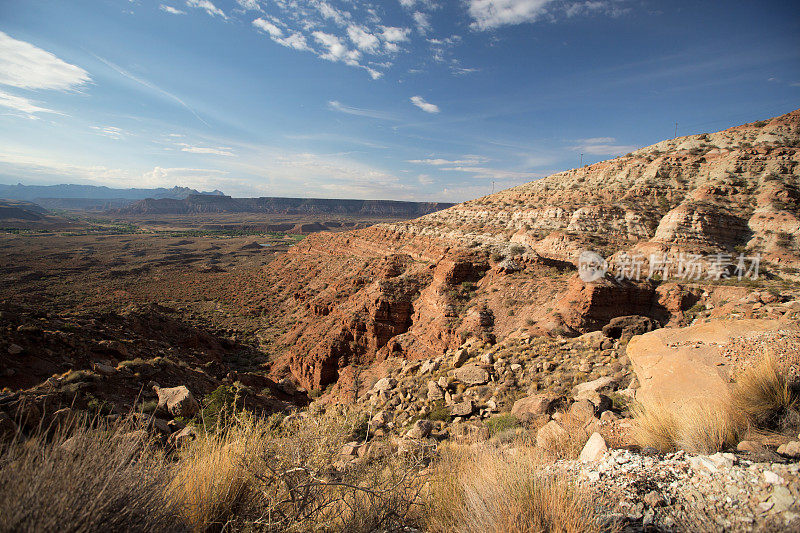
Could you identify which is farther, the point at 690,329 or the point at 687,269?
the point at 687,269

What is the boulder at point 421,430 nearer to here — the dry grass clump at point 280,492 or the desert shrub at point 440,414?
the desert shrub at point 440,414

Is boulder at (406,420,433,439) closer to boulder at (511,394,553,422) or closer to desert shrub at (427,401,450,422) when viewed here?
desert shrub at (427,401,450,422)

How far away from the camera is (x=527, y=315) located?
1574cm

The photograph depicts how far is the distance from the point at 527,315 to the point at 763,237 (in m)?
18.0

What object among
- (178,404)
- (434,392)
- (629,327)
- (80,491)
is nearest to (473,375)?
(434,392)

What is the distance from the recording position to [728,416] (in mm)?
4656

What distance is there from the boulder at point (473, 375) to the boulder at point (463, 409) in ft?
3.98

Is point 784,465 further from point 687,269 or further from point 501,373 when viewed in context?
point 687,269

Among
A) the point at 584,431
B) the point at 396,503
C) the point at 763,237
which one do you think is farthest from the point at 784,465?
the point at 763,237

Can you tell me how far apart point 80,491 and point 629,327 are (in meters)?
14.1

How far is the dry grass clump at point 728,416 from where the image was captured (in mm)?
4238

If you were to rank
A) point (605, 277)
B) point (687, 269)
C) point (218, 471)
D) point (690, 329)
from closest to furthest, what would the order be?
point (218, 471), point (690, 329), point (605, 277), point (687, 269)

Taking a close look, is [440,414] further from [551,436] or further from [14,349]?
[14,349]

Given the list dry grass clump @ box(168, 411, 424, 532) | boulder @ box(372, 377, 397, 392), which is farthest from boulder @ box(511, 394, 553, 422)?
boulder @ box(372, 377, 397, 392)
